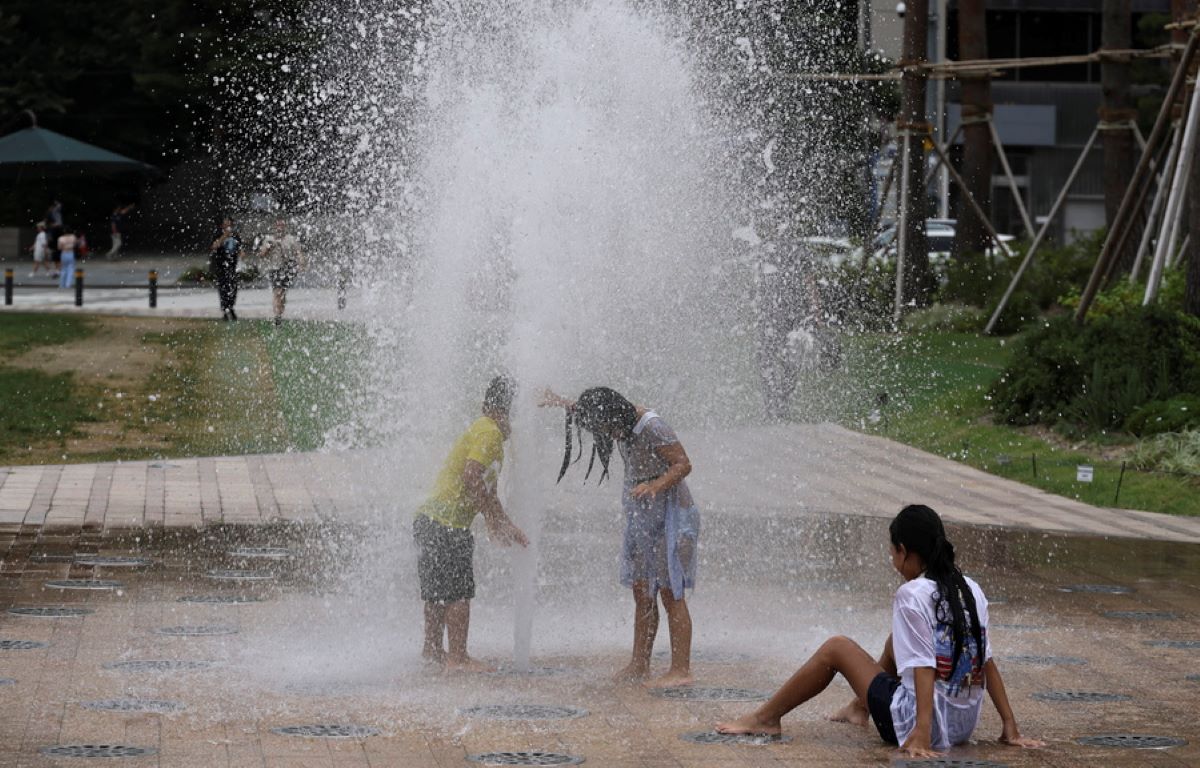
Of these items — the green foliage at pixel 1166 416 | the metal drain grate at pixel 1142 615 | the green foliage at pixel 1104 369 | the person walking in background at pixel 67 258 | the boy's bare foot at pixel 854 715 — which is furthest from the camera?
the person walking in background at pixel 67 258

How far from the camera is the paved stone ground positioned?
7.08 metres

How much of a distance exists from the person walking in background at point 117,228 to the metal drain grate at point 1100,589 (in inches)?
1677

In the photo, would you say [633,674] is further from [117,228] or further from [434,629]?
[117,228]

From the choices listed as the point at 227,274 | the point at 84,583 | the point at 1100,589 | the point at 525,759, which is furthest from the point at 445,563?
the point at 227,274

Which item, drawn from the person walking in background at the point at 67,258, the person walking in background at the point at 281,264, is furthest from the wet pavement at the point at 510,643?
the person walking in background at the point at 67,258

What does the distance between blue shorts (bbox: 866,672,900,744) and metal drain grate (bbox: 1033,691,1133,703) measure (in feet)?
4.03

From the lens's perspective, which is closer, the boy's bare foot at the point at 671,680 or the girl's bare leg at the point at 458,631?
the boy's bare foot at the point at 671,680

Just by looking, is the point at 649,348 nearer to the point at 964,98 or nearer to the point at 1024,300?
the point at 1024,300

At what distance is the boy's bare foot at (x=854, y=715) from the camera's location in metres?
7.38

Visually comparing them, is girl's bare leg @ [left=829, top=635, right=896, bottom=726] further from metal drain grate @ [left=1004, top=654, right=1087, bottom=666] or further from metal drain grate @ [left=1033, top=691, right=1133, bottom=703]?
metal drain grate @ [left=1004, top=654, right=1087, bottom=666]

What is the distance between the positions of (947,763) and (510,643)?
2.90 m

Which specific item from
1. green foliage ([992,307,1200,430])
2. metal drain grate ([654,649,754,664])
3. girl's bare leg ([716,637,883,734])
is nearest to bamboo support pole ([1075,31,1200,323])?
green foliage ([992,307,1200,430])

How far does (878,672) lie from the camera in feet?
23.3

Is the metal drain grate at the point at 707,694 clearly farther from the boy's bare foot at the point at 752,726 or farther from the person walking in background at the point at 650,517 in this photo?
the boy's bare foot at the point at 752,726
